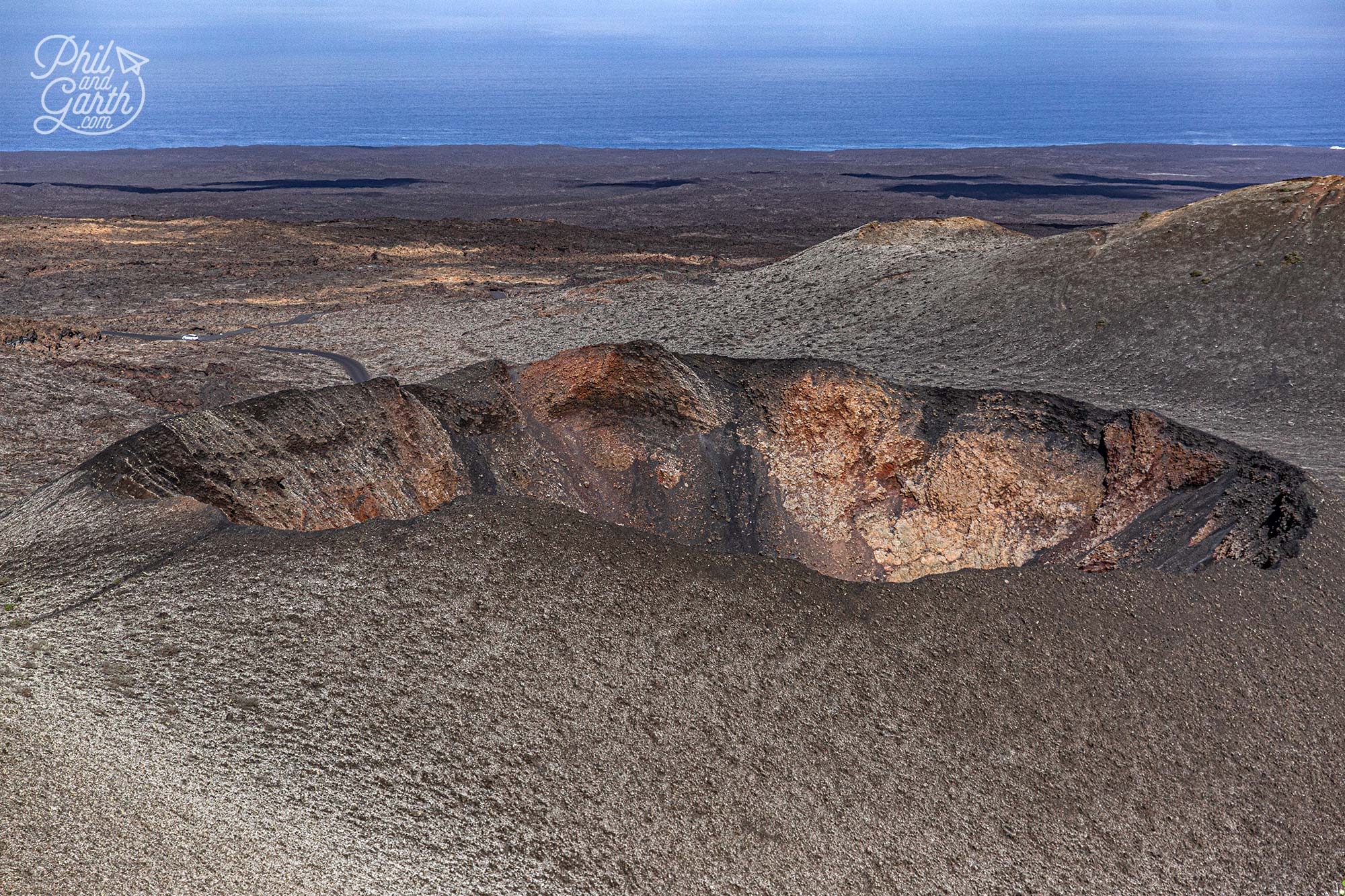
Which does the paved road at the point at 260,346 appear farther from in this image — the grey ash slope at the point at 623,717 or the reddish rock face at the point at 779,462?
the grey ash slope at the point at 623,717

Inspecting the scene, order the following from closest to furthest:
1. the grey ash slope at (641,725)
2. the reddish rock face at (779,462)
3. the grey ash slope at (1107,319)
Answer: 1. the grey ash slope at (641,725)
2. the reddish rock face at (779,462)
3. the grey ash slope at (1107,319)

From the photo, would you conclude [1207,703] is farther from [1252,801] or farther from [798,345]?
[798,345]

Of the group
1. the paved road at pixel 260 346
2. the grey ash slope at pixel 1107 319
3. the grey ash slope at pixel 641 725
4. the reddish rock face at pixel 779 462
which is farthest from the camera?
the paved road at pixel 260 346

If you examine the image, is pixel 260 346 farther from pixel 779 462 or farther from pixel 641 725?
pixel 641 725

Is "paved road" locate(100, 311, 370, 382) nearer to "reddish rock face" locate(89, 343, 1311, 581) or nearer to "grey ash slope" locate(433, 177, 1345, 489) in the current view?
"grey ash slope" locate(433, 177, 1345, 489)

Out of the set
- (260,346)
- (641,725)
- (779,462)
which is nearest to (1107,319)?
(779,462)

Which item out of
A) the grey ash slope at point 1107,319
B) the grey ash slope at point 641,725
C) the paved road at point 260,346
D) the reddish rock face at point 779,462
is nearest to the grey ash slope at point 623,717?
the grey ash slope at point 641,725

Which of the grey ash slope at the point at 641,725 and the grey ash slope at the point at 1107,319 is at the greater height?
the grey ash slope at the point at 1107,319

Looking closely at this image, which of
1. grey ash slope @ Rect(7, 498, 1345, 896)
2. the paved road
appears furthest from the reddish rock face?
the paved road
